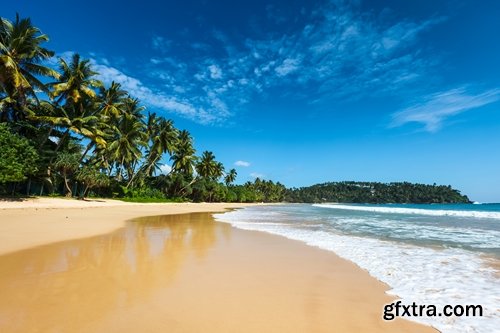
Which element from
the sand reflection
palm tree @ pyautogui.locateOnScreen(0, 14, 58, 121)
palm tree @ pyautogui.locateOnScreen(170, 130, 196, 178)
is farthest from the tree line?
the sand reflection

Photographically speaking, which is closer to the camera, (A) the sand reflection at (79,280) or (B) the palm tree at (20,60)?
(A) the sand reflection at (79,280)

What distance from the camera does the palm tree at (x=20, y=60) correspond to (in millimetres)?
23188

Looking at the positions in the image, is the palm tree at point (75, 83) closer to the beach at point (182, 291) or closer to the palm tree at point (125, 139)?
the palm tree at point (125, 139)

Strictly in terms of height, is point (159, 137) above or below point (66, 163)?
above

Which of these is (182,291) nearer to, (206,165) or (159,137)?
(159,137)

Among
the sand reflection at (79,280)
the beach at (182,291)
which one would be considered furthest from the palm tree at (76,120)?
the sand reflection at (79,280)

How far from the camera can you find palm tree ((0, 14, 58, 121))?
23188 mm

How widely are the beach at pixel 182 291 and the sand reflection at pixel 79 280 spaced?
0.01 metres

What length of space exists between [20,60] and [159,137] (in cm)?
2460

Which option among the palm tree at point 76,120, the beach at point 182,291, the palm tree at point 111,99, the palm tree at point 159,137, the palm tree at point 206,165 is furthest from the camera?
the palm tree at point 206,165

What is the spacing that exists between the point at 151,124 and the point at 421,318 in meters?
51.2

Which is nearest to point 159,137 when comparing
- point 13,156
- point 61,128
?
point 61,128

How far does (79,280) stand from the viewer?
5094mm

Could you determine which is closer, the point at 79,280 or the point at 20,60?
the point at 79,280
